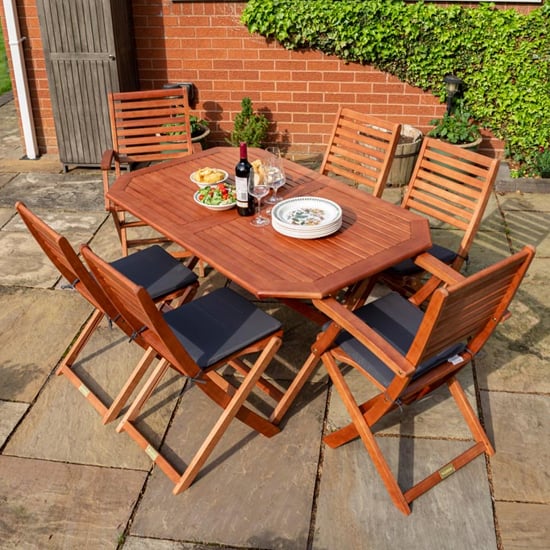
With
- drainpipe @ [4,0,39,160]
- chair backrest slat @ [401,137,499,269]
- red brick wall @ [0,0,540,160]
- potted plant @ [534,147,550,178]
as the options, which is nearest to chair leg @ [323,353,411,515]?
chair backrest slat @ [401,137,499,269]

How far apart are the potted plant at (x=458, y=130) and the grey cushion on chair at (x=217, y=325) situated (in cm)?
359

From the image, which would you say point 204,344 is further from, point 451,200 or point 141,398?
point 451,200

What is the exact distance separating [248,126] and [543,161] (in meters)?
2.78

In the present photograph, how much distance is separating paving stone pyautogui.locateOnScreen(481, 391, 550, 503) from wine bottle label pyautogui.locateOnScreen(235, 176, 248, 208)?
168cm

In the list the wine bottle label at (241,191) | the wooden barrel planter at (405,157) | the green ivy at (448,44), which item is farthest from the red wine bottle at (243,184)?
the green ivy at (448,44)

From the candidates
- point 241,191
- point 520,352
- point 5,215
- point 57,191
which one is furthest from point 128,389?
point 57,191

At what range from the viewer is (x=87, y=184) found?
21.0ft

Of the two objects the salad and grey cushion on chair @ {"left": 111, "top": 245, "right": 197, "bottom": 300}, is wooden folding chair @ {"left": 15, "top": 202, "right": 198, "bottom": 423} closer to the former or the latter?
grey cushion on chair @ {"left": 111, "top": 245, "right": 197, "bottom": 300}

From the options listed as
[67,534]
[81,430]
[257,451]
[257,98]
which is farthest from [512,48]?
[67,534]

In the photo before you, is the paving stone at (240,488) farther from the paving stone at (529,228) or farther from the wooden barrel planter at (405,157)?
the wooden barrel planter at (405,157)

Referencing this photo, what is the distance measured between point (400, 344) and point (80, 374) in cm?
185

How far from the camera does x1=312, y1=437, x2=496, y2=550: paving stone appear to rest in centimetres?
295

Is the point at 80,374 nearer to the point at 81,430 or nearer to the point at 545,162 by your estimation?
the point at 81,430

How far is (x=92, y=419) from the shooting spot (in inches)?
142
